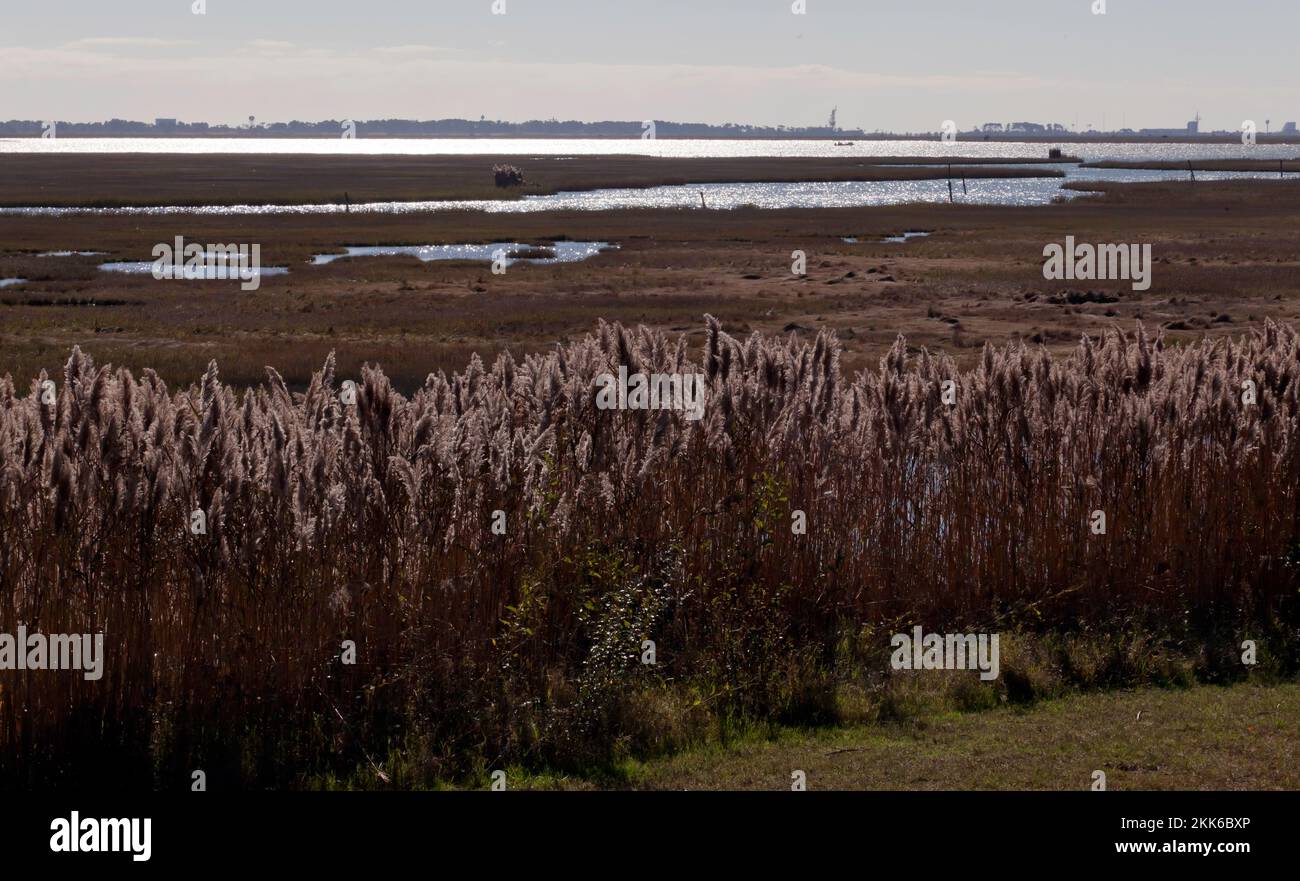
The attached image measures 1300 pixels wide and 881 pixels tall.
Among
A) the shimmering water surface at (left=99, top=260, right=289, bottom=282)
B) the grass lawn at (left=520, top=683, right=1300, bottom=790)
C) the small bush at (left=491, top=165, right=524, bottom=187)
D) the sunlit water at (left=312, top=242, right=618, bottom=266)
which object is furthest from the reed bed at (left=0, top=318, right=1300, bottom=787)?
the small bush at (left=491, top=165, right=524, bottom=187)

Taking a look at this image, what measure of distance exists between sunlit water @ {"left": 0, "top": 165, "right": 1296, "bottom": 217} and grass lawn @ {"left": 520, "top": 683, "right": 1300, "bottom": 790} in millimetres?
69945

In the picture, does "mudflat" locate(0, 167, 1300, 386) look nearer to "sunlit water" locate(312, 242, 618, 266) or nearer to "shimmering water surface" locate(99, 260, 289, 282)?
"shimmering water surface" locate(99, 260, 289, 282)

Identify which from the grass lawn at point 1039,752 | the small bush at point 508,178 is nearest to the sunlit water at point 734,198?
the small bush at point 508,178

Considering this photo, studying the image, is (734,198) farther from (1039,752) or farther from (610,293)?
(1039,752)

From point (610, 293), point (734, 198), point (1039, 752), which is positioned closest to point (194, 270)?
point (610, 293)

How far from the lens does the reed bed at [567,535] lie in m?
7.01

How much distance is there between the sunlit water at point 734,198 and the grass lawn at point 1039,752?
69945mm

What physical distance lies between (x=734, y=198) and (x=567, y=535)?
293 feet

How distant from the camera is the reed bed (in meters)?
7.01

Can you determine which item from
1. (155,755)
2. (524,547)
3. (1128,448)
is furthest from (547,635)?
(1128,448)

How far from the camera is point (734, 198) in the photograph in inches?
3762

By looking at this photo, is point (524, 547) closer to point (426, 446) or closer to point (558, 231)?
point (426, 446)
